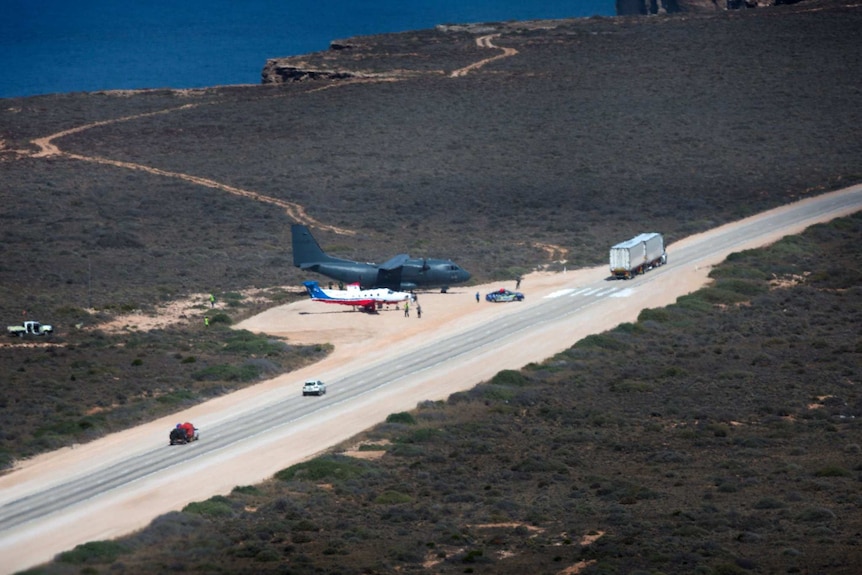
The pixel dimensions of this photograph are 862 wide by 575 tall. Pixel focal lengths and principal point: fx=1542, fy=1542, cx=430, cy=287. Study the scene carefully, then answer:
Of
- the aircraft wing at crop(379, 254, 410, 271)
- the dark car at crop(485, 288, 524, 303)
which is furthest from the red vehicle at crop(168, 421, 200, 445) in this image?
the dark car at crop(485, 288, 524, 303)

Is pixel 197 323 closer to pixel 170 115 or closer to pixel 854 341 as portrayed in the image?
pixel 854 341

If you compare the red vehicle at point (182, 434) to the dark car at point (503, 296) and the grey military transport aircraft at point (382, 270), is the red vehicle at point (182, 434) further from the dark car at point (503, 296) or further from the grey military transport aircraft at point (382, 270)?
the dark car at point (503, 296)

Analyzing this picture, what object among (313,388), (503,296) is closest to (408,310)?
(503,296)

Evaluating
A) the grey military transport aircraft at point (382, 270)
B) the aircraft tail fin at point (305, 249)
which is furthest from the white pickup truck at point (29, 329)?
the aircraft tail fin at point (305, 249)

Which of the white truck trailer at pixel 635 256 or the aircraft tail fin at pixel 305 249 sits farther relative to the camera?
the white truck trailer at pixel 635 256

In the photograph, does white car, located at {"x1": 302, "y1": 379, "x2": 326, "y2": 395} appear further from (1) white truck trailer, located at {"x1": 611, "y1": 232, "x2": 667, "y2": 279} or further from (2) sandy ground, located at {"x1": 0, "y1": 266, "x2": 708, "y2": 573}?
(1) white truck trailer, located at {"x1": 611, "y1": 232, "x2": 667, "y2": 279}
